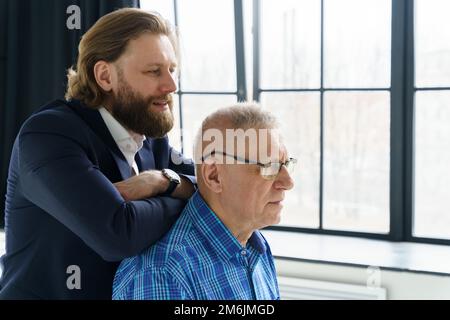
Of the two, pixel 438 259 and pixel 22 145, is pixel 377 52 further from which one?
pixel 22 145

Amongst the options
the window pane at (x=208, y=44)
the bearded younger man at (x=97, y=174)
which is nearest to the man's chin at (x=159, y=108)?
the bearded younger man at (x=97, y=174)

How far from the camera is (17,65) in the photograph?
160 inches

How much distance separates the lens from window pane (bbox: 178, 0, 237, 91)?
148 inches

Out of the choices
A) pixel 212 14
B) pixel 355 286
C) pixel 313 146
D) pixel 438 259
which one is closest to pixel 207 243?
pixel 355 286

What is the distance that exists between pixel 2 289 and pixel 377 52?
2390mm

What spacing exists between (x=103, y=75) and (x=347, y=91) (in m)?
1.98

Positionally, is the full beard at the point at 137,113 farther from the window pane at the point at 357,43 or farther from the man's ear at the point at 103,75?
the window pane at the point at 357,43

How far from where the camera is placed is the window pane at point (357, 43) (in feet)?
11.1

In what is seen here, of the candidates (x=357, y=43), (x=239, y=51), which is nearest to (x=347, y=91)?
(x=357, y=43)

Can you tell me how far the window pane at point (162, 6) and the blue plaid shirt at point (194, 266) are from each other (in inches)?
95.4

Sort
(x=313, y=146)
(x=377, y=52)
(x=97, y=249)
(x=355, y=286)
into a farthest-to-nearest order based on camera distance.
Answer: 1. (x=313, y=146)
2. (x=377, y=52)
3. (x=355, y=286)
4. (x=97, y=249)

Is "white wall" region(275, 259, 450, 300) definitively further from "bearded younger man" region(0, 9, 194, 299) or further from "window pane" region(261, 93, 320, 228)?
"bearded younger man" region(0, 9, 194, 299)

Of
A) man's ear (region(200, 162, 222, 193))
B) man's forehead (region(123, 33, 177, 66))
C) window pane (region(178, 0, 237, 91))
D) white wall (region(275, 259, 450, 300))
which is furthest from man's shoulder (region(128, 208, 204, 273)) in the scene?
window pane (region(178, 0, 237, 91))

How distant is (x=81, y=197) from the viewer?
152cm
